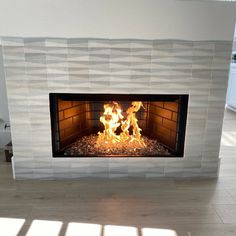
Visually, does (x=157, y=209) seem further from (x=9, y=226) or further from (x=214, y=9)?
(x=214, y=9)

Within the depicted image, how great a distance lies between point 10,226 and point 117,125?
1.26 m

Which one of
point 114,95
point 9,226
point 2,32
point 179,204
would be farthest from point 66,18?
point 179,204

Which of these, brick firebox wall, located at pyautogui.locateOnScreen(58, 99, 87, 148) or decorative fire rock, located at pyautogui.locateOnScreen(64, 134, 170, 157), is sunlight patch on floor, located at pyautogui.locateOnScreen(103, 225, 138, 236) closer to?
decorative fire rock, located at pyautogui.locateOnScreen(64, 134, 170, 157)

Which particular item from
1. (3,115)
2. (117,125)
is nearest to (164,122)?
(117,125)

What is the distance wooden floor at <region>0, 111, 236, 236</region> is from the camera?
1.52 metres

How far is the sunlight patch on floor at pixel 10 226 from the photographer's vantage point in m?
1.48

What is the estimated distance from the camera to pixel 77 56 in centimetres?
185

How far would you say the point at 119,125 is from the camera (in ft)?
8.17

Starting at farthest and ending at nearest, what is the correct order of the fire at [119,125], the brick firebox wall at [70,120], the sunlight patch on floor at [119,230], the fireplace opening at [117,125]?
the fire at [119,125] < the brick firebox wall at [70,120] < the fireplace opening at [117,125] < the sunlight patch on floor at [119,230]

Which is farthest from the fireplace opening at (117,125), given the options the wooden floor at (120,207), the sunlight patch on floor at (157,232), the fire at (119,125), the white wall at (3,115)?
the white wall at (3,115)

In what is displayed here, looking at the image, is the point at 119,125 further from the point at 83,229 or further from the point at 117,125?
the point at 83,229

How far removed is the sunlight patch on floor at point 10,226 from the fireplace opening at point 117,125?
2.01 feet

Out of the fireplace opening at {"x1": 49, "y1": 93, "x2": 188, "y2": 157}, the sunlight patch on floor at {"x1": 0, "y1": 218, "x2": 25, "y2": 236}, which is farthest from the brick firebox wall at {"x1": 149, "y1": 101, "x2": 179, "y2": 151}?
the sunlight patch on floor at {"x1": 0, "y1": 218, "x2": 25, "y2": 236}

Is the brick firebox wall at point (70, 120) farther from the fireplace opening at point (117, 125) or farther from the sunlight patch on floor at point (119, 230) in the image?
the sunlight patch on floor at point (119, 230)
